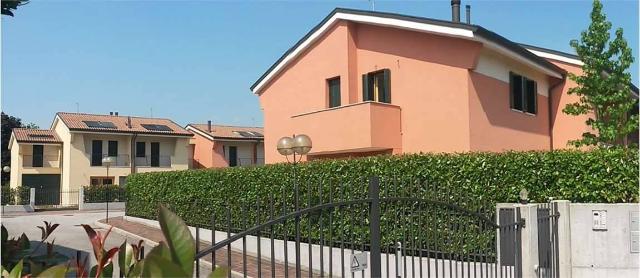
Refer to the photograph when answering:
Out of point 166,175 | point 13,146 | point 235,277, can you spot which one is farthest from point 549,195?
point 13,146

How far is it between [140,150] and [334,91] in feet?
100

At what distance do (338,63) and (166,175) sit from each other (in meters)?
7.10

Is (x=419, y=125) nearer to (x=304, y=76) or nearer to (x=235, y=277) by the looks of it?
(x=304, y=76)

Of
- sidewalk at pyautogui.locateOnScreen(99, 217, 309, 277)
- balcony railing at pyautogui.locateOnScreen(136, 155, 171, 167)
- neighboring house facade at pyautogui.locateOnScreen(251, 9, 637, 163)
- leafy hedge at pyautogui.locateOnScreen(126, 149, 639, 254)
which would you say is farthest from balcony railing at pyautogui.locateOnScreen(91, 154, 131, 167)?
leafy hedge at pyautogui.locateOnScreen(126, 149, 639, 254)

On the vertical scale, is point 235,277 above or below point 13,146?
below

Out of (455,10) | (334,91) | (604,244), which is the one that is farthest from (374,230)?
(455,10)

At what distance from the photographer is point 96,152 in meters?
41.4

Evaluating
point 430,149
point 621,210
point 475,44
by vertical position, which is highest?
point 475,44

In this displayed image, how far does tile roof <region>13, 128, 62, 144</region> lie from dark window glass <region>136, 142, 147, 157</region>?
18.7ft

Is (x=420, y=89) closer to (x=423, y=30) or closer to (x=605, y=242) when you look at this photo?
(x=423, y=30)

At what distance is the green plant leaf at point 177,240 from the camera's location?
7.26 feet

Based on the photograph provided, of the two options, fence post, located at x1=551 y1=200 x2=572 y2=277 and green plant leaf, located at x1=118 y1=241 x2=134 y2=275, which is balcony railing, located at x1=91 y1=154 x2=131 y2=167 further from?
green plant leaf, located at x1=118 y1=241 x2=134 y2=275

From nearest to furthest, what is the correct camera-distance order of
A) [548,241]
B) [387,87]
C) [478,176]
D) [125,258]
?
[125,258], [548,241], [478,176], [387,87]

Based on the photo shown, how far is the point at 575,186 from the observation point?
8461 mm
